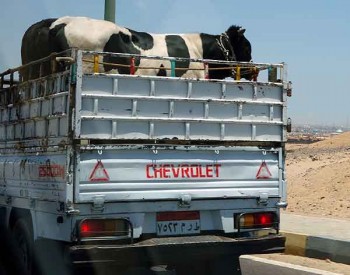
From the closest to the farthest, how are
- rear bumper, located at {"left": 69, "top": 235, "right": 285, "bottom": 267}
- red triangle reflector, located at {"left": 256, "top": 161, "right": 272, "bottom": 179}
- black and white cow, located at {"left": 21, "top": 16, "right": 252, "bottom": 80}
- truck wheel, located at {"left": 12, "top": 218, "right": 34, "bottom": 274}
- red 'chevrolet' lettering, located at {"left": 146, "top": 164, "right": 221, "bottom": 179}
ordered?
1. rear bumper, located at {"left": 69, "top": 235, "right": 285, "bottom": 267}
2. red 'chevrolet' lettering, located at {"left": 146, "top": 164, "right": 221, "bottom": 179}
3. truck wheel, located at {"left": 12, "top": 218, "right": 34, "bottom": 274}
4. red triangle reflector, located at {"left": 256, "top": 161, "right": 272, "bottom": 179}
5. black and white cow, located at {"left": 21, "top": 16, "right": 252, "bottom": 80}

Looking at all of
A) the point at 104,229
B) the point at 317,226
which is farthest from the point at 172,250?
the point at 317,226

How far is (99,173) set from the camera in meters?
6.07

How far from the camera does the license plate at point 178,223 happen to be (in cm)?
643

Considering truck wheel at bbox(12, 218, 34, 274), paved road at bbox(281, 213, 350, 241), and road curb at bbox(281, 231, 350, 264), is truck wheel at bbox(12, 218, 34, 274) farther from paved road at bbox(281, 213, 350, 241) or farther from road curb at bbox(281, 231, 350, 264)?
paved road at bbox(281, 213, 350, 241)

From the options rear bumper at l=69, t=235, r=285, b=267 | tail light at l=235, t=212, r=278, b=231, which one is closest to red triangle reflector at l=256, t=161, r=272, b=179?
tail light at l=235, t=212, r=278, b=231

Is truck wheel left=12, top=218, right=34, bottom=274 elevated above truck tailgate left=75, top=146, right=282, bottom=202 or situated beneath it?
situated beneath

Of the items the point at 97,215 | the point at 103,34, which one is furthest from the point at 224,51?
the point at 97,215

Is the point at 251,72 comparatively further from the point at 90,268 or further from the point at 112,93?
the point at 90,268

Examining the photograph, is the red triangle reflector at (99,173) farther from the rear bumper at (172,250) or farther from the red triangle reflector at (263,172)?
the red triangle reflector at (263,172)

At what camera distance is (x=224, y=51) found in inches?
415

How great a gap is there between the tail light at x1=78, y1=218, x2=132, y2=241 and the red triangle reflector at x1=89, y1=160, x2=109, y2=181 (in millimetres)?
387

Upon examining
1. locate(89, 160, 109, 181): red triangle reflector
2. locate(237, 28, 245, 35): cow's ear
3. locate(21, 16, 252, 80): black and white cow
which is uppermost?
locate(237, 28, 245, 35): cow's ear

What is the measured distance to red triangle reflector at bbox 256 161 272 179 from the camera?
6.88 meters

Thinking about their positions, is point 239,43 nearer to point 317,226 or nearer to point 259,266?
point 317,226
